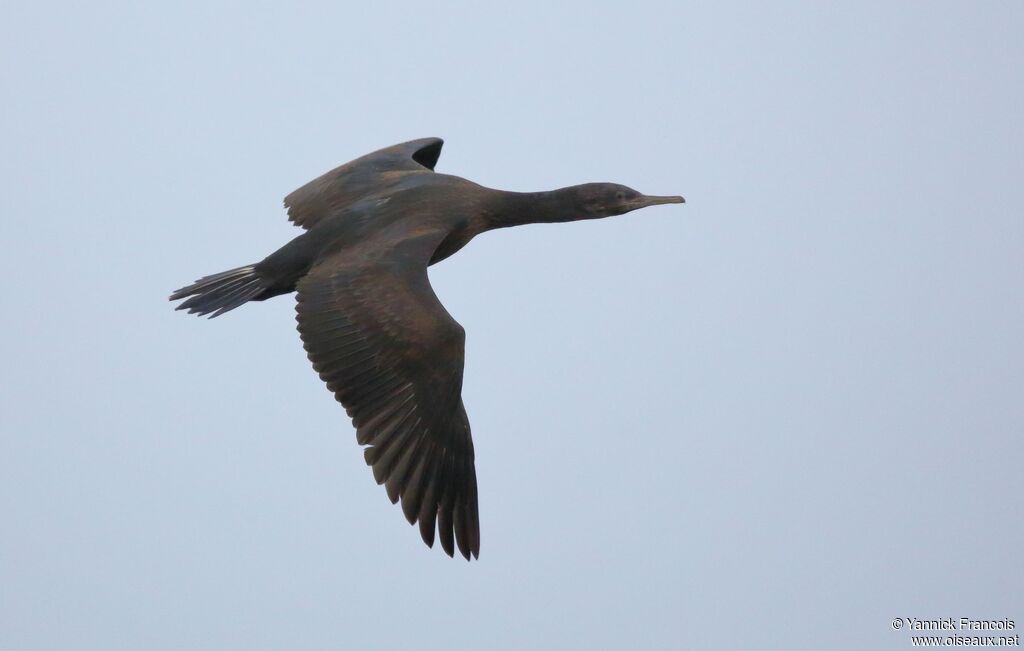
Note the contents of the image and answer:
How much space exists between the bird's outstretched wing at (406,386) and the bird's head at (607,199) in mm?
1658

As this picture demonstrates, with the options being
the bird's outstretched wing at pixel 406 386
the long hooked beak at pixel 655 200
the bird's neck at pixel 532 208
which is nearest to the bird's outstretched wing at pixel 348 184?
the bird's neck at pixel 532 208

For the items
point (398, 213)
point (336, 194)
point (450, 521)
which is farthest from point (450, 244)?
point (450, 521)

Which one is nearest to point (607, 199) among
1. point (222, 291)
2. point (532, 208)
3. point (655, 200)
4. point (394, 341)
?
point (655, 200)

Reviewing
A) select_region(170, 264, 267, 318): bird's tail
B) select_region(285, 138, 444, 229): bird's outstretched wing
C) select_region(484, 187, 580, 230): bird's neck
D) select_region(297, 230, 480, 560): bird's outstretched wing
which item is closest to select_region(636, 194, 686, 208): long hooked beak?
select_region(484, 187, 580, 230): bird's neck

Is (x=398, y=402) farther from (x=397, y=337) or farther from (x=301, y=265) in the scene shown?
(x=301, y=265)

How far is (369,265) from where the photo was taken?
991 centimetres

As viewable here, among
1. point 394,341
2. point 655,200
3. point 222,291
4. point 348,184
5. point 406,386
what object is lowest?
point 406,386

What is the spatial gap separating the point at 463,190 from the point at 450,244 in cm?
40

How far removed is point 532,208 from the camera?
10984 mm

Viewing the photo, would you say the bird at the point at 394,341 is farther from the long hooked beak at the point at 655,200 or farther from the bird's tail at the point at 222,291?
the long hooked beak at the point at 655,200

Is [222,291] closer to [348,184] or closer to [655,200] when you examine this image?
[348,184]

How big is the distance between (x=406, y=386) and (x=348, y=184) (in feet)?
7.29

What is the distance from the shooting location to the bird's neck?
10.8 metres

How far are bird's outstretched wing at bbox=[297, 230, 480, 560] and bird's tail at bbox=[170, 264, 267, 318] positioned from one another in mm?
783
